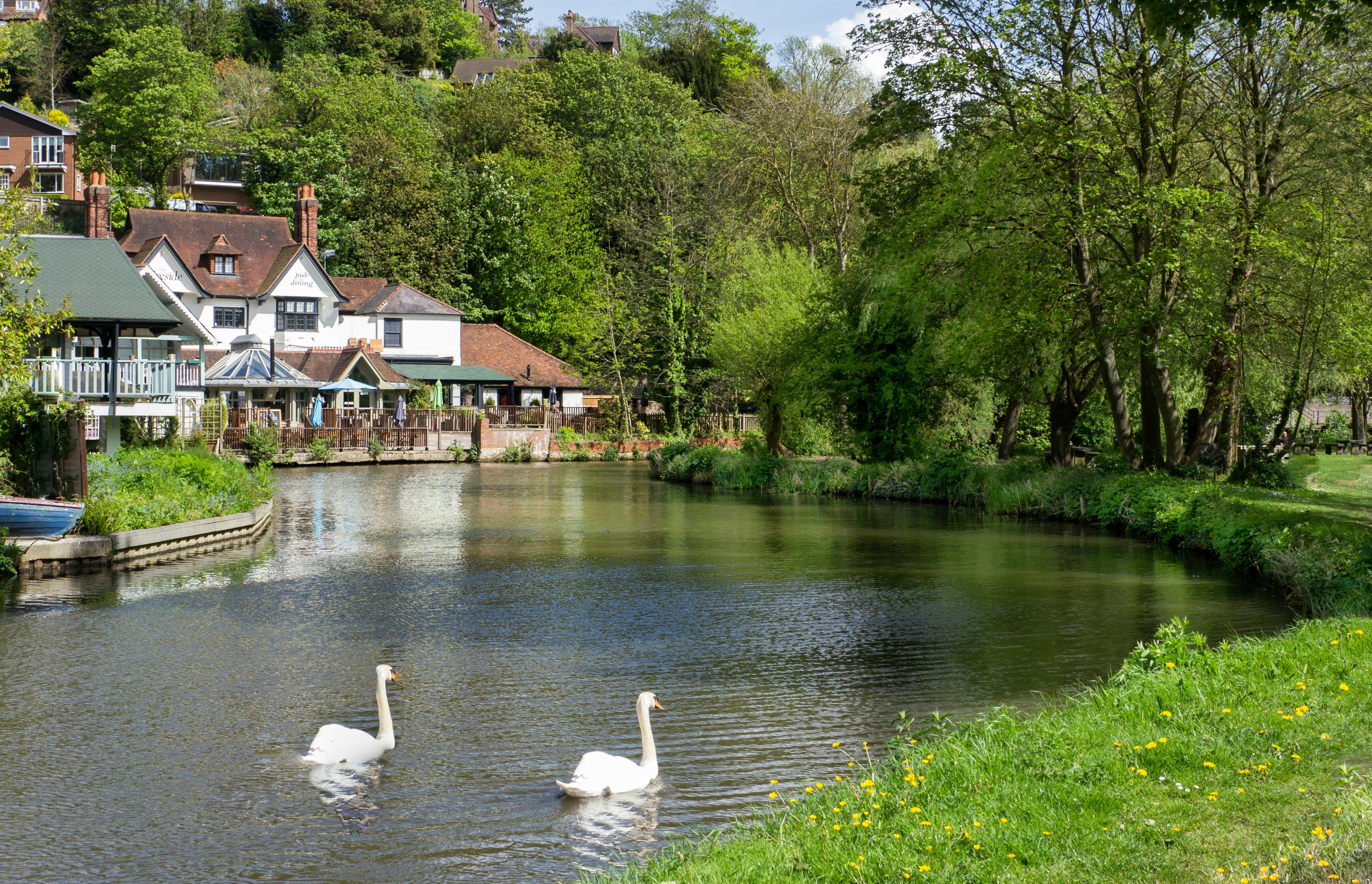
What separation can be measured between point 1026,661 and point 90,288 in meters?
27.2

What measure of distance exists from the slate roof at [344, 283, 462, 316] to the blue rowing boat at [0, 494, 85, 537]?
4764cm

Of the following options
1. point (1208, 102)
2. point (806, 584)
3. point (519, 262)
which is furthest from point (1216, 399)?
point (519, 262)

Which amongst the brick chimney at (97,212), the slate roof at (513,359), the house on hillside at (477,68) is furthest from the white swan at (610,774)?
the house on hillside at (477,68)

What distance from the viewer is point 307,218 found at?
2606 inches

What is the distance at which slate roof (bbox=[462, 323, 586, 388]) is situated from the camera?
7150 centimetres

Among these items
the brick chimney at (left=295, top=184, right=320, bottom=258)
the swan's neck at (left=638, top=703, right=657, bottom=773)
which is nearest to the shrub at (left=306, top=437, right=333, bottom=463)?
the brick chimney at (left=295, top=184, right=320, bottom=258)

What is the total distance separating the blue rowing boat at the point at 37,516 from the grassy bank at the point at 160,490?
2.71 feet

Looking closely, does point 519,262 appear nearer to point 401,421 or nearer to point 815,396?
point 401,421

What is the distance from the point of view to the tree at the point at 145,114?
3071 inches

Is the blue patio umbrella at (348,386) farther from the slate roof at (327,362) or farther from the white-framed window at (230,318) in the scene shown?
the white-framed window at (230,318)

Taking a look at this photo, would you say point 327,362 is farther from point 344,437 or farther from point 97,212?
point 97,212

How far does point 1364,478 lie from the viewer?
33.9 metres

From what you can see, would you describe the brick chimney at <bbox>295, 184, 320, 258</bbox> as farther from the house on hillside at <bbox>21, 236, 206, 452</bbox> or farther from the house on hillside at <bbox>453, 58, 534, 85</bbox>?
the house on hillside at <bbox>453, 58, 534, 85</bbox>

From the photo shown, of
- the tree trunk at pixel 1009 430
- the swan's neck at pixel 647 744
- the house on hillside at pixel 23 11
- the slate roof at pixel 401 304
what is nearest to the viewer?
the swan's neck at pixel 647 744
